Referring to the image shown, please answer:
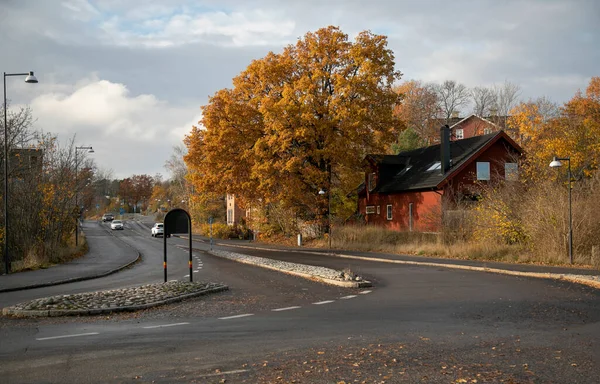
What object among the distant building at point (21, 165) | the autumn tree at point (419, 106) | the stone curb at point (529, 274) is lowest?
the stone curb at point (529, 274)

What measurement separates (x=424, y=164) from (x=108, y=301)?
115 feet

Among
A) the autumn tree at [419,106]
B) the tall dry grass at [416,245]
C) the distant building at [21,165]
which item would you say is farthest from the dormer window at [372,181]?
the distant building at [21,165]

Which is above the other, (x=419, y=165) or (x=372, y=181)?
(x=419, y=165)

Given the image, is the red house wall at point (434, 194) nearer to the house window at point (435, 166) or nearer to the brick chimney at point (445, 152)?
the brick chimney at point (445, 152)

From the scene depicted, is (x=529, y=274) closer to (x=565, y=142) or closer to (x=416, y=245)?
(x=416, y=245)

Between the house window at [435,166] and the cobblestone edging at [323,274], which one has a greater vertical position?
the house window at [435,166]

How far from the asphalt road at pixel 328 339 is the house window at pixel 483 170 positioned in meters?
26.5

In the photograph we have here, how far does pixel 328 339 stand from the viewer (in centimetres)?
873

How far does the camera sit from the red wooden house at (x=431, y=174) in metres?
39.5

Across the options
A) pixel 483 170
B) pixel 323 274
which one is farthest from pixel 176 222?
pixel 483 170

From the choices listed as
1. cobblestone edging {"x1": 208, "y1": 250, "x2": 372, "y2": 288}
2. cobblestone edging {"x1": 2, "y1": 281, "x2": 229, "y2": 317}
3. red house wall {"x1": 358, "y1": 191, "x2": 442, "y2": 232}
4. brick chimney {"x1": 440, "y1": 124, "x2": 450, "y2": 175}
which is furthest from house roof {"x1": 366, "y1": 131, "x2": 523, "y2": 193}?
cobblestone edging {"x1": 2, "y1": 281, "x2": 229, "y2": 317}

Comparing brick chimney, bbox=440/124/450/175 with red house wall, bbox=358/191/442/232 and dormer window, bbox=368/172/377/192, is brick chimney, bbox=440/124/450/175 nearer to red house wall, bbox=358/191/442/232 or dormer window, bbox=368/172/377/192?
red house wall, bbox=358/191/442/232

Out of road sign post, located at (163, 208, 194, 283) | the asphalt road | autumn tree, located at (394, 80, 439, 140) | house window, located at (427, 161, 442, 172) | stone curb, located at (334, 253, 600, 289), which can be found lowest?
stone curb, located at (334, 253, 600, 289)

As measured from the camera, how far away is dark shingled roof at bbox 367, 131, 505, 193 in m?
40.4
